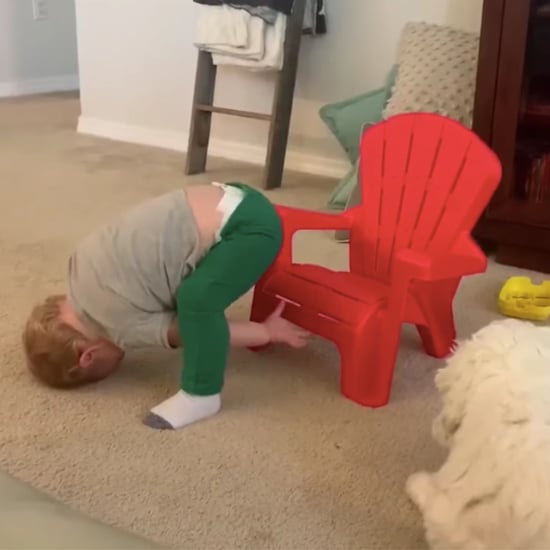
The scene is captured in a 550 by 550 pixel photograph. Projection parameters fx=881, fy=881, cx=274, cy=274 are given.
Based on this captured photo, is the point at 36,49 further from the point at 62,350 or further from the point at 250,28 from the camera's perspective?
the point at 62,350

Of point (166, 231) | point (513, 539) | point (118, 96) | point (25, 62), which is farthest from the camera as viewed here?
point (25, 62)

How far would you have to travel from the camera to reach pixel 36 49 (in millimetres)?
4684

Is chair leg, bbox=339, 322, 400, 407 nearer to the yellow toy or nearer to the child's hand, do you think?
the child's hand

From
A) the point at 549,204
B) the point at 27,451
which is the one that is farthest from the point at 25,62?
the point at 27,451

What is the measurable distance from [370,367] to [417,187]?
1.38 ft

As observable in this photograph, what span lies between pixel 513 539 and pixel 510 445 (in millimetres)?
115

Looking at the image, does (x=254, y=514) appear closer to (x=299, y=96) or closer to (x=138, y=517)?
(x=138, y=517)

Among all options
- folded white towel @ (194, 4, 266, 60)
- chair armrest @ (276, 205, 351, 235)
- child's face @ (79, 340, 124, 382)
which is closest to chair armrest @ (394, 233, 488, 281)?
chair armrest @ (276, 205, 351, 235)

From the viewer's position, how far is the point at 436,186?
179 cm

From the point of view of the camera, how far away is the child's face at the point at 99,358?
158cm

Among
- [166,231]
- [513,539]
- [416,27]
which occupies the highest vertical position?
[416,27]

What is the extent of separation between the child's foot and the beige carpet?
2 cm

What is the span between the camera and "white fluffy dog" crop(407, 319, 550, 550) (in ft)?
3.47

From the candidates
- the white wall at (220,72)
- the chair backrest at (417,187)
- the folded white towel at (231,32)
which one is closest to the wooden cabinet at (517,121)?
the chair backrest at (417,187)
